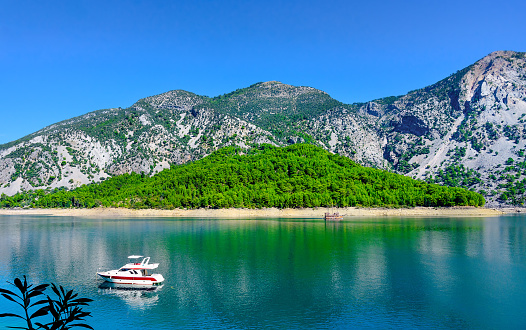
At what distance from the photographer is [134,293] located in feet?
152

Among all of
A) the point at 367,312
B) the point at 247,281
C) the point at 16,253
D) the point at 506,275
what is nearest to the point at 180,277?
the point at 247,281

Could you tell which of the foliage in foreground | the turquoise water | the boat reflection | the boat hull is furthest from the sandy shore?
the foliage in foreground

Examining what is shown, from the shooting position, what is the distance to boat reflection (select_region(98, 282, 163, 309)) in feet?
138

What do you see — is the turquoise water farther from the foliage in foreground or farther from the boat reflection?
the foliage in foreground

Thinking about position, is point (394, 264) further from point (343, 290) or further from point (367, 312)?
point (367, 312)

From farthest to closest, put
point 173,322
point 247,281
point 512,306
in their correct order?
point 247,281, point 512,306, point 173,322

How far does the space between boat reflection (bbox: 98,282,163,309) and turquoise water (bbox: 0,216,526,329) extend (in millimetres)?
156

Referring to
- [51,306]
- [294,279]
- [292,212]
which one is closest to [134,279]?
[294,279]

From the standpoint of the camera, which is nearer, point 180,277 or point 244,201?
point 180,277

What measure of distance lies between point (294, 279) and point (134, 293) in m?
20.0

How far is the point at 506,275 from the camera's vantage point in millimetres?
53406

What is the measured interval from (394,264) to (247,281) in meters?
24.8

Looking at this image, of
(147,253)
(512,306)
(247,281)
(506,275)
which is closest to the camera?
(512,306)

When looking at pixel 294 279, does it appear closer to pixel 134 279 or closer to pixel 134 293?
pixel 134 293
